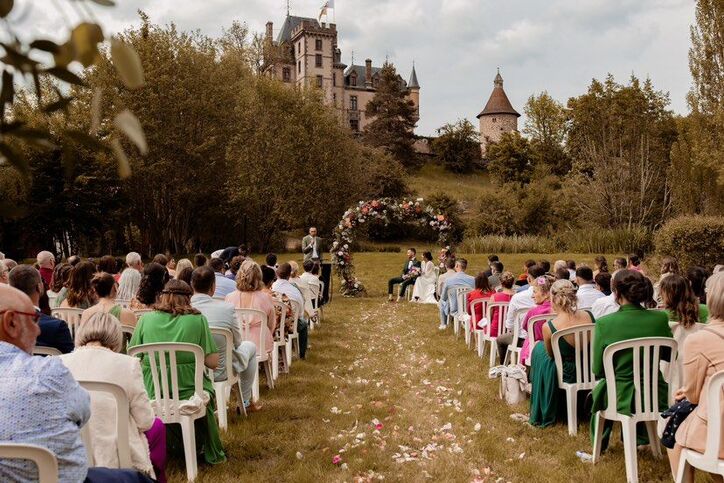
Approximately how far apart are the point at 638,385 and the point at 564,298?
1.28 metres

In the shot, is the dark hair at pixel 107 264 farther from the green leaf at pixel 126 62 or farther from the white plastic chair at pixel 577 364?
the green leaf at pixel 126 62

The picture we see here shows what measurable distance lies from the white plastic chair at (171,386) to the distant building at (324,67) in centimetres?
7565

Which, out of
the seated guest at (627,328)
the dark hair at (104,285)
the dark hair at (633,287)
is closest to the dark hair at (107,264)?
the dark hair at (104,285)

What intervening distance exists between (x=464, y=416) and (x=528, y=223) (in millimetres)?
34442

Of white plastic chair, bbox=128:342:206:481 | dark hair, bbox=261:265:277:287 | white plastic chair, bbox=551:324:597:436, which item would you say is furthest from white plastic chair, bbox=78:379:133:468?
dark hair, bbox=261:265:277:287

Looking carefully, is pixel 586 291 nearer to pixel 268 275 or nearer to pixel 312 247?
pixel 268 275

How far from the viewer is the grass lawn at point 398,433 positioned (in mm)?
5329

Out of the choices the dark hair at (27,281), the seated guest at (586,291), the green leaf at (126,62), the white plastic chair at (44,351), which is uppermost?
the green leaf at (126,62)

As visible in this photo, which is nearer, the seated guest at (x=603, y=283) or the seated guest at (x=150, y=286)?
the seated guest at (x=150, y=286)

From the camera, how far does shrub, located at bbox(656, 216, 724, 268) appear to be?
1781 centimetres

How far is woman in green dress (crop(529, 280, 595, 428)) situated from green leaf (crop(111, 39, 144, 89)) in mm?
5760

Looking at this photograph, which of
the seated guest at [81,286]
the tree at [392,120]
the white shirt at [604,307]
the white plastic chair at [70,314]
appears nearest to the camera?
the seated guest at [81,286]

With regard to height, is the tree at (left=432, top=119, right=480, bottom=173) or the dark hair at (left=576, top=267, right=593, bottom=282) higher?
the tree at (left=432, top=119, right=480, bottom=173)

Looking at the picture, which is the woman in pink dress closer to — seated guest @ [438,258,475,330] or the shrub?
seated guest @ [438,258,475,330]
